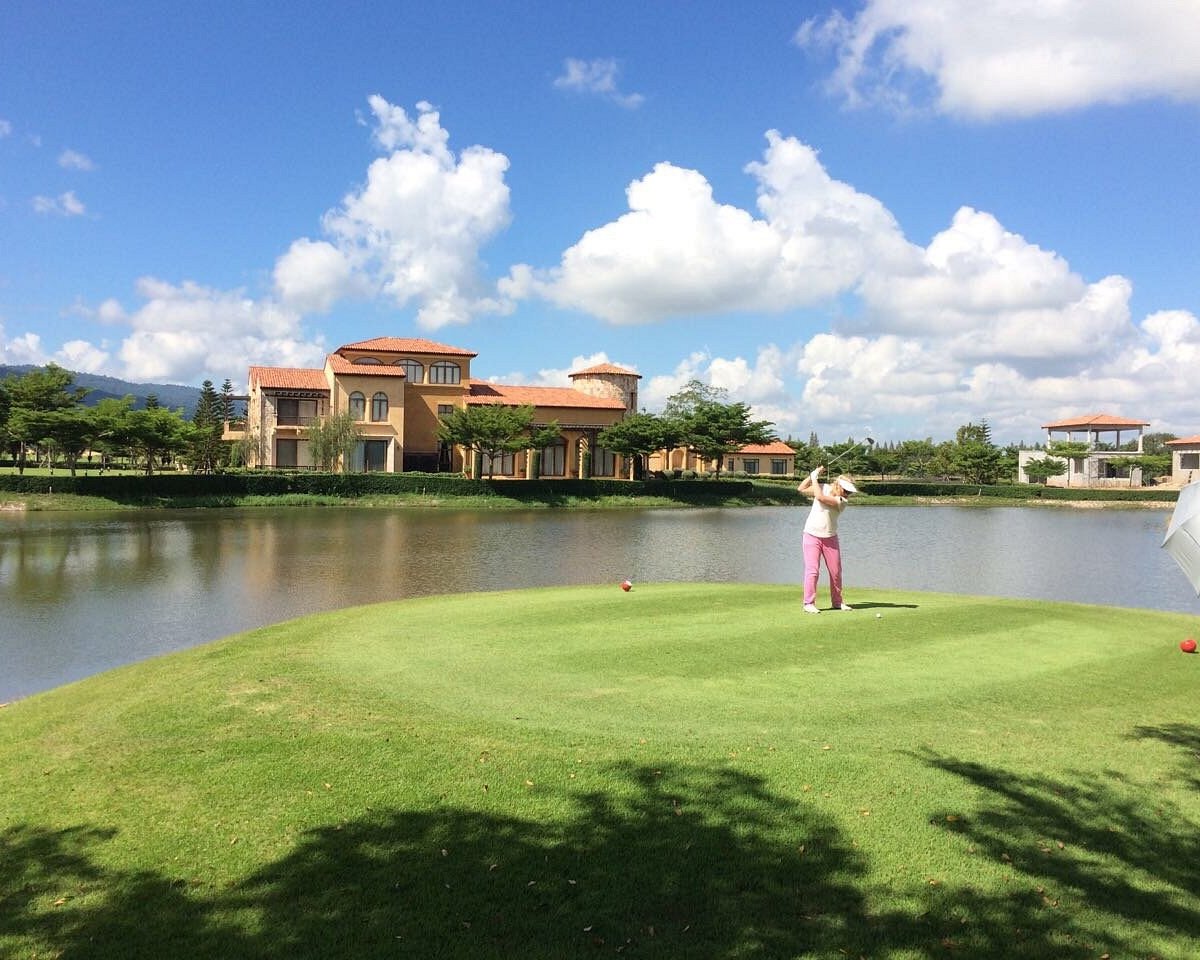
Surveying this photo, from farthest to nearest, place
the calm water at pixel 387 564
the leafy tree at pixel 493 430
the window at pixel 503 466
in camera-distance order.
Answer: the window at pixel 503 466 < the leafy tree at pixel 493 430 < the calm water at pixel 387 564

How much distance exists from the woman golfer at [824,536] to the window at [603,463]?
195 ft

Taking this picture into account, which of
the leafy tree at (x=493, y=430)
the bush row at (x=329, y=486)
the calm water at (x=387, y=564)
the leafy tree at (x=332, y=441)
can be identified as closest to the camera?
the calm water at (x=387, y=564)

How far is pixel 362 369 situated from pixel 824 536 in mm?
56350

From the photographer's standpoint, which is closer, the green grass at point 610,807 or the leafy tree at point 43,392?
the green grass at point 610,807

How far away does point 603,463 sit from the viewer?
73188 millimetres

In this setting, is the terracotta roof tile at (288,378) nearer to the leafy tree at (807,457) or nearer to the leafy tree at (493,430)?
the leafy tree at (493,430)

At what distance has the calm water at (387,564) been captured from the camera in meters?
15.4

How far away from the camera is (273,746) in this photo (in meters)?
6.82

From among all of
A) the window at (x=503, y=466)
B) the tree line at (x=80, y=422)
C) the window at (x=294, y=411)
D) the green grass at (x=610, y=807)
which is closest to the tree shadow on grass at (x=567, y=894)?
the green grass at (x=610, y=807)

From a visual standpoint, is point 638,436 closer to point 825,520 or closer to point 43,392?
point 43,392

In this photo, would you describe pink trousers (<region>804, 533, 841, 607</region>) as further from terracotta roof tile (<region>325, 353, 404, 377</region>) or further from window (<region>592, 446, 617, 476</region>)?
window (<region>592, 446, 617, 476</region>)

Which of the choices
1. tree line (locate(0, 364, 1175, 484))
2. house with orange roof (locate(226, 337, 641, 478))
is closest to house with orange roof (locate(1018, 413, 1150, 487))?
tree line (locate(0, 364, 1175, 484))

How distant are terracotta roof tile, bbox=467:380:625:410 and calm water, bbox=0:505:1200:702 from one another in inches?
940

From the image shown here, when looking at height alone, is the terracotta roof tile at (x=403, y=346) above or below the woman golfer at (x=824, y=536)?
above
